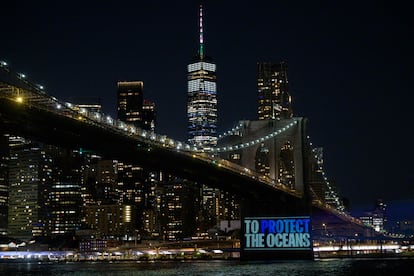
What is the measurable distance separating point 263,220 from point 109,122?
18.6 meters

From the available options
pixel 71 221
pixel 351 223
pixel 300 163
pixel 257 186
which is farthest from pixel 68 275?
pixel 71 221

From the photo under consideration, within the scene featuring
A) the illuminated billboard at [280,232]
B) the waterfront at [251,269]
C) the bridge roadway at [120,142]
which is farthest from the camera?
the illuminated billboard at [280,232]

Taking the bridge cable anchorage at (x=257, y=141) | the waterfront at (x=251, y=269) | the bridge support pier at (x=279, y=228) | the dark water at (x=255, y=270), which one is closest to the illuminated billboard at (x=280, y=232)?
the bridge support pier at (x=279, y=228)

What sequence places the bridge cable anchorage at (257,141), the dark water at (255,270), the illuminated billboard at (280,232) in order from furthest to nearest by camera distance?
the bridge cable anchorage at (257,141)
the illuminated billboard at (280,232)
the dark water at (255,270)

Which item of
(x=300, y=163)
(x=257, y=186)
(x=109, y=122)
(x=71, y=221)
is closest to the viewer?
(x=109, y=122)

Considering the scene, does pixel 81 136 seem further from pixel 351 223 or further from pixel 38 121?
pixel 351 223

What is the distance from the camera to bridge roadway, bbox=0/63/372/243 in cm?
4547

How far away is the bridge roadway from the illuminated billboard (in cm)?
118

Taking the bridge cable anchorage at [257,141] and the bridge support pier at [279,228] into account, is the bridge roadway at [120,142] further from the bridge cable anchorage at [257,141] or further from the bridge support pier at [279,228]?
the bridge cable anchorage at [257,141]

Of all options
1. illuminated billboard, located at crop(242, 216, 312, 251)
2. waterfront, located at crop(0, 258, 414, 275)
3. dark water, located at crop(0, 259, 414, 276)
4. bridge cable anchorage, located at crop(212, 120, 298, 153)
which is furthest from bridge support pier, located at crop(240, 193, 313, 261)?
bridge cable anchorage, located at crop(212, 120, 298, 153)

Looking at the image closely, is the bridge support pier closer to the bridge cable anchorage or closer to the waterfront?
the waterfront

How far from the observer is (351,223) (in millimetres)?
98250

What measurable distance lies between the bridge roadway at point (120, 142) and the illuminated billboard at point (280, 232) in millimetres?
1177

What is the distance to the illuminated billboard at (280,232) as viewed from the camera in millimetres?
64375
